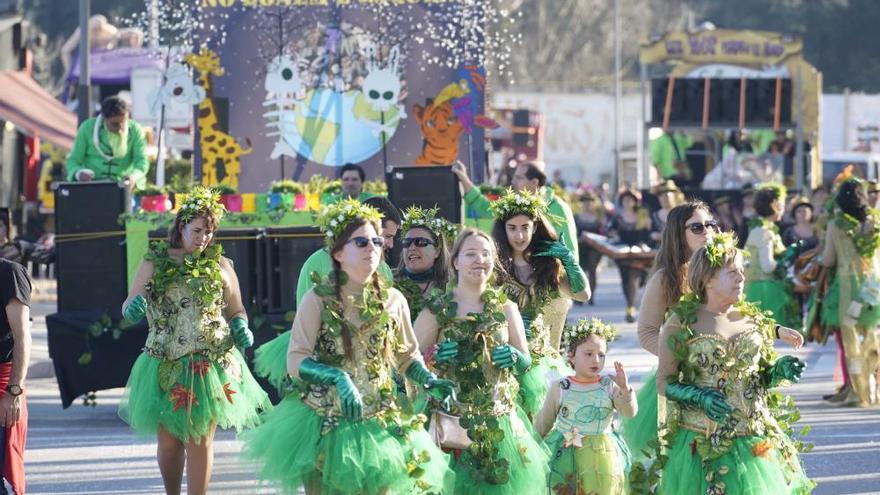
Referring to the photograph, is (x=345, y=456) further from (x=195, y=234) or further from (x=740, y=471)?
(x=195, y=234)

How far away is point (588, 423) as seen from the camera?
325 inches

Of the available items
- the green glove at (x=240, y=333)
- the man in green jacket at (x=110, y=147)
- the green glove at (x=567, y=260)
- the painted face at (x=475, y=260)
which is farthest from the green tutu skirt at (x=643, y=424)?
the man in green jacket at (x=110, y=147)

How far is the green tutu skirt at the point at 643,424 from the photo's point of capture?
8.39m

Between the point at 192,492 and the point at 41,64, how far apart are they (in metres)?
36.5

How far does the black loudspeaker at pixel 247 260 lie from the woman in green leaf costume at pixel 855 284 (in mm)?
4445

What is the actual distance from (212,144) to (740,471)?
11.9 m

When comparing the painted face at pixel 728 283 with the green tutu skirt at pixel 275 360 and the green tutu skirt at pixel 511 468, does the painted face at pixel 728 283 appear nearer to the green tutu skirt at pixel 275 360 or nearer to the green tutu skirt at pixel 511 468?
the green tutu skirt at pixel 511 468

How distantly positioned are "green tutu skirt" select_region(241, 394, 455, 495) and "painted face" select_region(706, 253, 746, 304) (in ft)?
4.66

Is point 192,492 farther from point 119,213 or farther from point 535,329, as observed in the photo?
point 119,213

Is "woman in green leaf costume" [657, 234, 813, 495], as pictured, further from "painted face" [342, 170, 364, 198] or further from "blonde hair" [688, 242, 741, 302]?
"painted face" [342, 170, 364, 198]

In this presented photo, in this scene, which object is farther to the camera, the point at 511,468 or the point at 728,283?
the point at 511,468

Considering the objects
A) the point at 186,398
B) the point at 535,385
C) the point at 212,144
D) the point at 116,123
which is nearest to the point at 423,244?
the point at 535,385

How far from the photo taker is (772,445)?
775cm

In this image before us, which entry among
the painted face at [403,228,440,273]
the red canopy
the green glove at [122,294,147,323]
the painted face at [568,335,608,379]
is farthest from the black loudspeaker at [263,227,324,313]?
the red canopy
